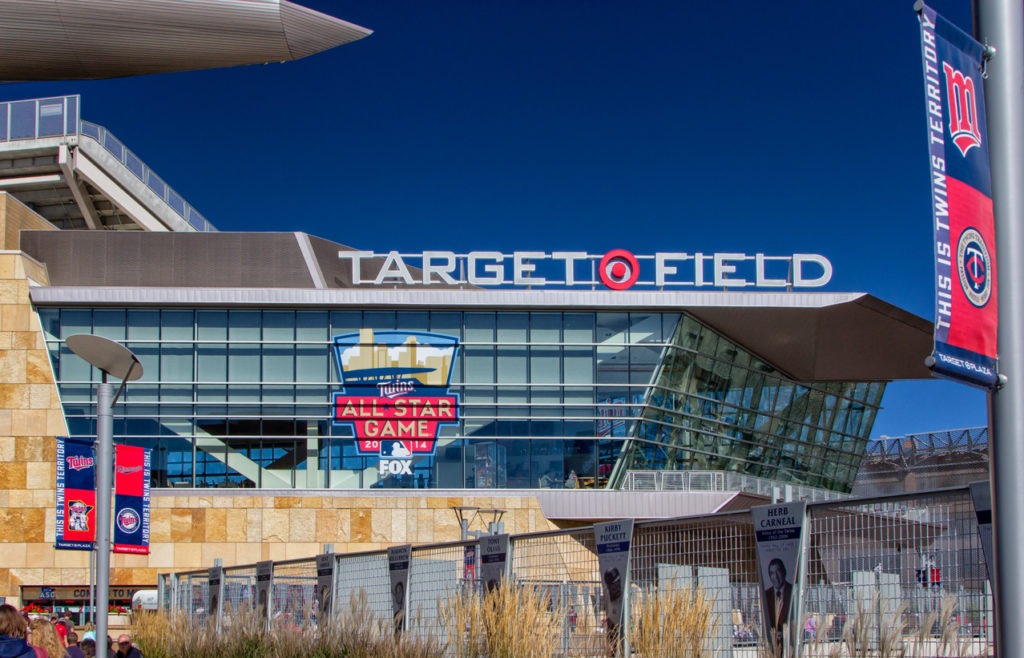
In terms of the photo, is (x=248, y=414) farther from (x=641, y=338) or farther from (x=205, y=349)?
(x=641, y=338)

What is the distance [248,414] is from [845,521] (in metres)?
35.3

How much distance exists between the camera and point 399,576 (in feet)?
39.1

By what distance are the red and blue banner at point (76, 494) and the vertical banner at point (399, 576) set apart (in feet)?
16.4

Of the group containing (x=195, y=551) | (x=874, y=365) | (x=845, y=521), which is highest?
(x=874, y=365)

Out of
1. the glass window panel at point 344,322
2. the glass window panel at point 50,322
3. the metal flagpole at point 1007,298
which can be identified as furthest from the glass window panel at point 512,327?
the metal flagpole at point 1007,298

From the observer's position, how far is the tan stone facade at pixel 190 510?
40219 mm

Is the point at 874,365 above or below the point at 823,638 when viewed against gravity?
above

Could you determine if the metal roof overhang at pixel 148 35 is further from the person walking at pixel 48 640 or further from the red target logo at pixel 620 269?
the person walking at pixel 48 640

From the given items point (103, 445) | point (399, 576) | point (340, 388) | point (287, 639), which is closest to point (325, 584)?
point (287, 639)

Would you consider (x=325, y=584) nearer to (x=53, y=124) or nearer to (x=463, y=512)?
(x=463, y=512)

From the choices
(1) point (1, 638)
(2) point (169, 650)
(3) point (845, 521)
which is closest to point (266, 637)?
(2) point (169, 650)

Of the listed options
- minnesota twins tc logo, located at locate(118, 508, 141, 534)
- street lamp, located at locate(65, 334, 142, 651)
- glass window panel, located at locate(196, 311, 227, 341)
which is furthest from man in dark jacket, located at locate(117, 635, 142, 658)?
glass window panel, located at locate(196, 311, 227, 341)

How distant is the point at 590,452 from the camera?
40.7 meters

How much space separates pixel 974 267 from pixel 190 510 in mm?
38347
